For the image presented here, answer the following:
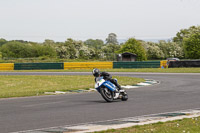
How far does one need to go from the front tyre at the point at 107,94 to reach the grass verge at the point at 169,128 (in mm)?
4836

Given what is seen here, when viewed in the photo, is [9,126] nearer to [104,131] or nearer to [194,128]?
[104,131]

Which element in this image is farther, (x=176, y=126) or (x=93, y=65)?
(x=93, y=65)

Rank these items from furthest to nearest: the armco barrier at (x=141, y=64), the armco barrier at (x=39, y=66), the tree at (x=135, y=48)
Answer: the tree at (x=135, y=48), the armco barrier at (x=39, y=66), the armco barrier at (x=141, y=64)

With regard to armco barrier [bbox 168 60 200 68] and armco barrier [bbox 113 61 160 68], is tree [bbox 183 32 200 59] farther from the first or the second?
armco barrier [bbox 168 60 200 68]

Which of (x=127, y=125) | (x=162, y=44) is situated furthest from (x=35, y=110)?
(x=162, y=44)

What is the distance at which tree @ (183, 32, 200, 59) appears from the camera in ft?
363

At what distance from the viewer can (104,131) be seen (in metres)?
7.03

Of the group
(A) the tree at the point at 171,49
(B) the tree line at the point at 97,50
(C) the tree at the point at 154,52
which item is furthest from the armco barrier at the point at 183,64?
(C) the tree at the point at 154,52

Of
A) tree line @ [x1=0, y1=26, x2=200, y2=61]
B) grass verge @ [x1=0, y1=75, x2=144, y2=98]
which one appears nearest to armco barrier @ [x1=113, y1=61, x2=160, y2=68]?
grass verge @ [x1=0, y1=75, x2=144, y2=98]

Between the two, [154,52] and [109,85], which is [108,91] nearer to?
[109,85]

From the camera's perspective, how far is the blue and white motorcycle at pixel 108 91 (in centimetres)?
1262

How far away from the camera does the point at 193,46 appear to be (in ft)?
366

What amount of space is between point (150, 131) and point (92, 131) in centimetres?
110

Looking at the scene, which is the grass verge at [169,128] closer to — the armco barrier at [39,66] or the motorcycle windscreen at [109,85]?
the motorcycle windscreen at [109,85]
